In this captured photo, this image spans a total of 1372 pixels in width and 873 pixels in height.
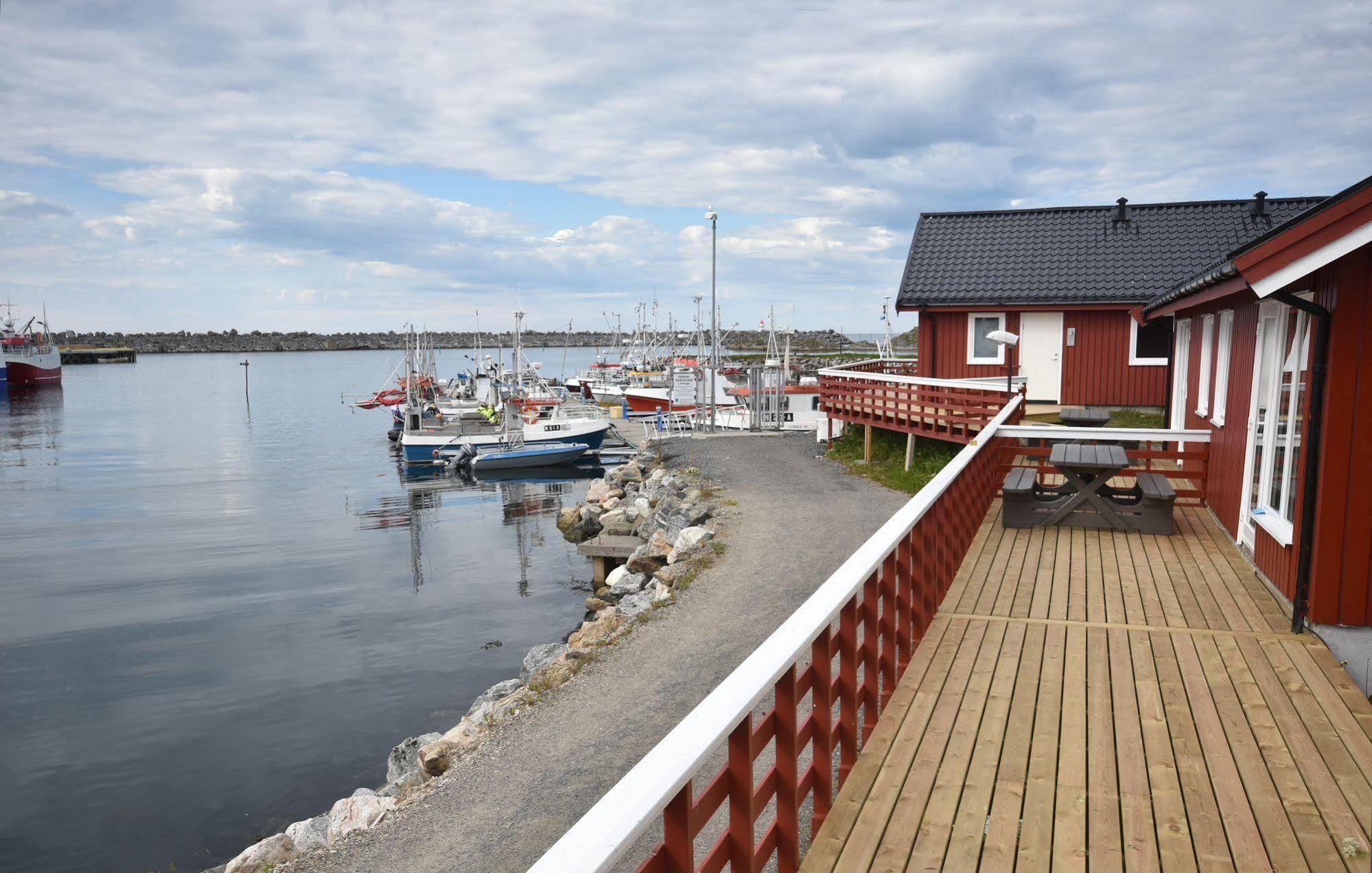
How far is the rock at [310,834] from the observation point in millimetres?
7199

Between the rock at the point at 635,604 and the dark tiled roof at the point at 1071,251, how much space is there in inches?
419

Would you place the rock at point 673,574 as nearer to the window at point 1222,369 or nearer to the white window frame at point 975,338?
the window at point 1222,369

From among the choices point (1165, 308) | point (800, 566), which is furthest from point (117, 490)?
point (1165, 308)

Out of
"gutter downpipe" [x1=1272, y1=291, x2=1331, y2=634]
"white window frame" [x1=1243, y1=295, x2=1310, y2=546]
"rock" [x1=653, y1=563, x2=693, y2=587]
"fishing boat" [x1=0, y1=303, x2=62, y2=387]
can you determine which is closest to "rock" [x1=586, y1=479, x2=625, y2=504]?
"rock" [x1=653, y1=563, x2=693, y2=587]

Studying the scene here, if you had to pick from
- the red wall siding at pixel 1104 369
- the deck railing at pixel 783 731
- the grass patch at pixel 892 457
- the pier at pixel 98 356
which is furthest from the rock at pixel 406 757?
the pier at pixel 98 356

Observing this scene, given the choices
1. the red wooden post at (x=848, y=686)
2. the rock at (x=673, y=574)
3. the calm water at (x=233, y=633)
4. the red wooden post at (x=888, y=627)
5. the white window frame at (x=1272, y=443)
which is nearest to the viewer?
the red wooden post at (x=848, y=686)

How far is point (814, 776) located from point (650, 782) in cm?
156

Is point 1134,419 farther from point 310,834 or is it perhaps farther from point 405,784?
point 310,834

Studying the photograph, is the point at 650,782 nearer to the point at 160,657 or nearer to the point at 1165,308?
the point at 1165,308

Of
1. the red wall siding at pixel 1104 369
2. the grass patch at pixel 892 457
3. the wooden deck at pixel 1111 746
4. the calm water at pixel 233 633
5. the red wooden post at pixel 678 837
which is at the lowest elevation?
the calm water at pixel 233 633

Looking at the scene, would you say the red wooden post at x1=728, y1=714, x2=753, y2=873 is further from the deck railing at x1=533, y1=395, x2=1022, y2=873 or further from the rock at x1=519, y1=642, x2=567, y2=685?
the rock at x1=519, y1=642, x2=567, y2=685

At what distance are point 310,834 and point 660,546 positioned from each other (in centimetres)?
767

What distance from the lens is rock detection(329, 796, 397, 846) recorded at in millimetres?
7184

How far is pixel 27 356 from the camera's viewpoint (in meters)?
93.9
